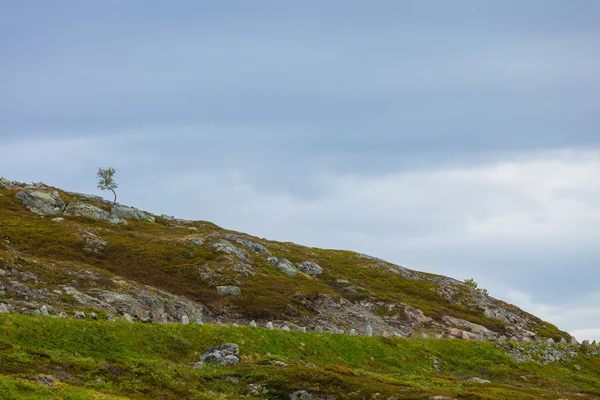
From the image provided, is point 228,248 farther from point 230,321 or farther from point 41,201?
point 41,201

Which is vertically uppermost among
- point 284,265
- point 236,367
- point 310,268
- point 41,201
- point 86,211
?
point 41,201

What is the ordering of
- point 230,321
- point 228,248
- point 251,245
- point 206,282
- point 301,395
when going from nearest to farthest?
point 301,395
point 230,321
point 206,282
point 228,248
point 251,245

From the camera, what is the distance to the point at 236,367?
42812 millimetres

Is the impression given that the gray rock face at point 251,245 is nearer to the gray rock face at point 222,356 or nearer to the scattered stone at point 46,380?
the gray rock face at point 222,356

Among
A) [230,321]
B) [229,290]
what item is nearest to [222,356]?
[230,321]

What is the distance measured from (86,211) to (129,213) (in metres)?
14.0

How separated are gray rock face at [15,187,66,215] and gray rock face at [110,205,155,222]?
11236 millimetres

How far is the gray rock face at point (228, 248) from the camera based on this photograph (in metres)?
107

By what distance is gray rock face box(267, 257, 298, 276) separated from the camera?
A: 10762 centimetres

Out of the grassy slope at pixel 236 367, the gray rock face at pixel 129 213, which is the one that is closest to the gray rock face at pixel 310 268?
the gray rock face at pixel 129 213

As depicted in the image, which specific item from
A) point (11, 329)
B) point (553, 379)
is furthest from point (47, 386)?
point (553, 379)

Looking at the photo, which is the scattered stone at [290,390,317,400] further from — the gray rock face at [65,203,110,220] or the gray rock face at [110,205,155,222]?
the gray rock face at [110,205,155,222]

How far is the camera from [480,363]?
223ft

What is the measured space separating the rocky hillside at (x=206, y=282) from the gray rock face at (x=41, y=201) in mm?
224
